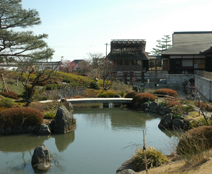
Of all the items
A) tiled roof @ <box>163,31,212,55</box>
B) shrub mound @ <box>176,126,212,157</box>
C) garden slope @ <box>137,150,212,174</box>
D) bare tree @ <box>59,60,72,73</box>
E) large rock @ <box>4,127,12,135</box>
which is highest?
tiled roof @ <box>163,31,212,55</box>

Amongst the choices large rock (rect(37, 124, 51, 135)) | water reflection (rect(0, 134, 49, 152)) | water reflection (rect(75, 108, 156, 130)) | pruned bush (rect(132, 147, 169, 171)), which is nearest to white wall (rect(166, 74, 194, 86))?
water reflection (rect(75, 108, 156, 130))

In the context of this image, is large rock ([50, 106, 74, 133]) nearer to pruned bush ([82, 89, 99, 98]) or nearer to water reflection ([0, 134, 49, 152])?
water reflection ([0, 134, 49, 152])

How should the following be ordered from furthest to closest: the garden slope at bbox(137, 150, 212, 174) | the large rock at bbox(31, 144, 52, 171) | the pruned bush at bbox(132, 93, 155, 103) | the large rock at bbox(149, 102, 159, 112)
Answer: the pruned bush at bbox(132, 93, 155, 103), the large rock at bbox(149, 102, 159, 112), the large rock at bbox(31, 144, 52, 171), the garden slope at bbox(137, 150, 212, 174)

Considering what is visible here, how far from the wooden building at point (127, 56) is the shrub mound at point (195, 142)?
3258cm

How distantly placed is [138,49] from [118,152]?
109ft

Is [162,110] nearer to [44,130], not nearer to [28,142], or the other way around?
[44,130]

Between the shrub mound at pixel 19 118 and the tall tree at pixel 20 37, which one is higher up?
the tall tree at pixel 20 37

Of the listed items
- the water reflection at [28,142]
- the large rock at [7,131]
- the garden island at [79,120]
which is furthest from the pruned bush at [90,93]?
the large rock at [7,131]

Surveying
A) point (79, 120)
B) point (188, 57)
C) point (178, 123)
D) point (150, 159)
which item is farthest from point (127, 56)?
point (150, 159)

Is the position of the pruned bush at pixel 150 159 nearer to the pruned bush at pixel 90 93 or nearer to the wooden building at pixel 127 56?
the pruned bush at pixel 90 93

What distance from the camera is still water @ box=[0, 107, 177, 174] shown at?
8.77 m

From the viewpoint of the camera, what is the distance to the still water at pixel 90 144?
8.77 meters

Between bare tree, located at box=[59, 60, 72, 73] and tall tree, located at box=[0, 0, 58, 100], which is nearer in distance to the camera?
tall tree, located at box=[0, 0, 58, 100]

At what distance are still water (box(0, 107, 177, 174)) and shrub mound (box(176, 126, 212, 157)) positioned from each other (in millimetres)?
813
